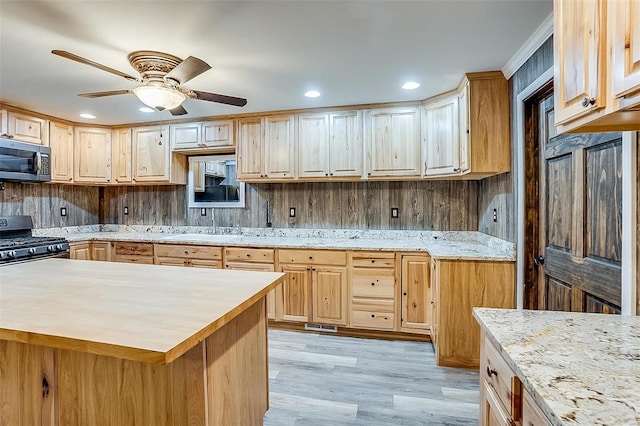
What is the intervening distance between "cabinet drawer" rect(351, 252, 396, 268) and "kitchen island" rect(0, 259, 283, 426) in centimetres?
163

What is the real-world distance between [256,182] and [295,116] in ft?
3.03

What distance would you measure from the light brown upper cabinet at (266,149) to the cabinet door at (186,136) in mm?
546

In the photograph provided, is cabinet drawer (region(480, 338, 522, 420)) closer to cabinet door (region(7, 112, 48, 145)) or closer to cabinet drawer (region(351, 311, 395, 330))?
cabinet drawer (region(351, 311, 395, 330))

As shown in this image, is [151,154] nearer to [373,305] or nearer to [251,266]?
[251,266]

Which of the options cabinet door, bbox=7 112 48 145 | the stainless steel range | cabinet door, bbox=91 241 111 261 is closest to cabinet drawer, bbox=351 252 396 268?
cabinet door, bbox=91 241 111 261

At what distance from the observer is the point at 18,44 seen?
6.84 ft

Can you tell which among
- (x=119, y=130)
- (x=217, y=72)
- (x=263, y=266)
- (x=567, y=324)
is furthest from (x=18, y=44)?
(x=567, y=324)

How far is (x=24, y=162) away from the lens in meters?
3.41

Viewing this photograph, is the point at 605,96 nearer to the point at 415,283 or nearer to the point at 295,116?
the point at 415,283

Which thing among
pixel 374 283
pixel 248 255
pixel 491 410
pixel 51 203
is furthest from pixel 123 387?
pixel 51 203

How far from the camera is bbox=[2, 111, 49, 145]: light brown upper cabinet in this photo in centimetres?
335

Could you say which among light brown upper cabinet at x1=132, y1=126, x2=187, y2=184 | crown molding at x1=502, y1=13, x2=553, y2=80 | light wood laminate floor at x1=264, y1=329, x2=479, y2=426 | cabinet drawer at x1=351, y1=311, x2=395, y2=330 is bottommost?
light wood laminate floor at x1=264, y1=329, x2=479, y2=426

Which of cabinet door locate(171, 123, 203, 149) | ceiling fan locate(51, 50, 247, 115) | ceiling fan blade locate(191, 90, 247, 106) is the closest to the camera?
ceiling fan locate(51, 50, 247, 115)

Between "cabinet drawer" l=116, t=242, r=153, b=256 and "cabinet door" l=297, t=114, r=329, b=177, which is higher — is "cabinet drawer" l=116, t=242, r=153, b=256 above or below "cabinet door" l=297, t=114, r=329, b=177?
below
